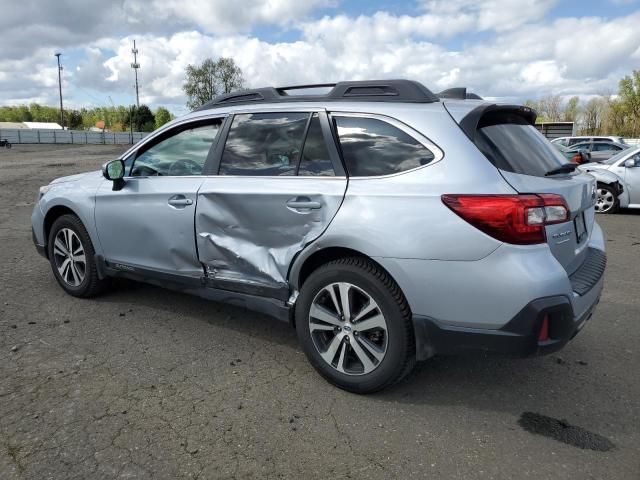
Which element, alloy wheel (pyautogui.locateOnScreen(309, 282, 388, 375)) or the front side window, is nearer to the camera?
alloy wheel (pyautogui.locateOnScreen(309, 282, 388, 375))

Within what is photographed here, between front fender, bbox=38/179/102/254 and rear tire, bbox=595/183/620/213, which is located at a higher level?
front fender, bbox=38/179/102/254

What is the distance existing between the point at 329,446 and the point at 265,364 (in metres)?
1.05

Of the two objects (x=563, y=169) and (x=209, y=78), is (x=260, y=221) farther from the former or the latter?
(x=209, y=78)

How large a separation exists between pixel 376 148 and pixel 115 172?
237 cm

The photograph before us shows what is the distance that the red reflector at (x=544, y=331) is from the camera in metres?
2.66

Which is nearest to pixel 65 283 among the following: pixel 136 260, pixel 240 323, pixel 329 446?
pixel 136 260

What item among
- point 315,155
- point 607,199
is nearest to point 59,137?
point 607,199

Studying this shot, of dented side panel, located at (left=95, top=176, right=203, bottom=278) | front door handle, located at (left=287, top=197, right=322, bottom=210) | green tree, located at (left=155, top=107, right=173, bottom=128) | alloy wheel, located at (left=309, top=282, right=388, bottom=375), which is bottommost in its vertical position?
alloy wheel, located at (left=309, top=282, right=388, bottom=375)

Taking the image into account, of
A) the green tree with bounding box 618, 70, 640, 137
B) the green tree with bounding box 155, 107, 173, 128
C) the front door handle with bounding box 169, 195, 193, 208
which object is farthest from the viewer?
the green tree with bounding box 155, 107, 173, 128

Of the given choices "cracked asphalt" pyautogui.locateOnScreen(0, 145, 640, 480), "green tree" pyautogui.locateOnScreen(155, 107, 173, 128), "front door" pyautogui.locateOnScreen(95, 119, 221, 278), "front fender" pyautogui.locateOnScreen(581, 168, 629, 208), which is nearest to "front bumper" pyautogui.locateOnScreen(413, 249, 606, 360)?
"cracked asphalt" pyautogui.locateOnScreen(0, 145, 640, 480)

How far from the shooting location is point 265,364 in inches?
143

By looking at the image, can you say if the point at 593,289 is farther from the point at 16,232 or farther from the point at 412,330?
the point at 16,232

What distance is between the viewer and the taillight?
2641 mm

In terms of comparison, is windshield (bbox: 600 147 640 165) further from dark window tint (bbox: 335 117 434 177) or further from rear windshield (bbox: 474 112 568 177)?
dark window tint (bbox: 335 117 434 177)
